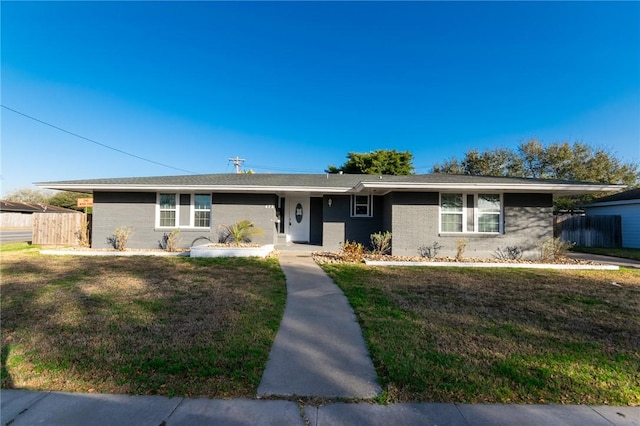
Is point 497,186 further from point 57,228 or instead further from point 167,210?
point 57,228

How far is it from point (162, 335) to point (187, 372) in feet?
3.76

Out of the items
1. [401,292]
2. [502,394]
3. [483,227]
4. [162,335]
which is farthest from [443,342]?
[483,227]

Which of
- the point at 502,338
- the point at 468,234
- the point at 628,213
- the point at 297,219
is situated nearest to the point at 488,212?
the point at 468,234

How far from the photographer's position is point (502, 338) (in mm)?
4047

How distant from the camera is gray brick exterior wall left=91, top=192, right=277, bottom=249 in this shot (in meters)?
12.5

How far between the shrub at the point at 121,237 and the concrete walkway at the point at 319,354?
9.01m

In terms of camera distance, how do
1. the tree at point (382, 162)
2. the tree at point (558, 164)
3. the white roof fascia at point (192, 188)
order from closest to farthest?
the white roof fascia at point (192, 188), the tree at point (558, 164), the tree at point (382, 162)

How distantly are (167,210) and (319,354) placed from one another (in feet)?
36.5

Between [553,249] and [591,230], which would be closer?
[553,249]

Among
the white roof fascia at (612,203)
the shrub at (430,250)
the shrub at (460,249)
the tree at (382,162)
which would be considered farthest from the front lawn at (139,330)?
the tree at (382,162)

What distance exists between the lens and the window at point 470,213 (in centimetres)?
1116

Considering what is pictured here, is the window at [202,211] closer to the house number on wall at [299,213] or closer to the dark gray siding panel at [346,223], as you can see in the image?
the house number on wall at [299,213]

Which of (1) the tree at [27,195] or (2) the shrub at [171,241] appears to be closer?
(2) the shrub at [171,241]

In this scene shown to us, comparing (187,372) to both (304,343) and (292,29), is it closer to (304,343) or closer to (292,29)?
(304,343)
